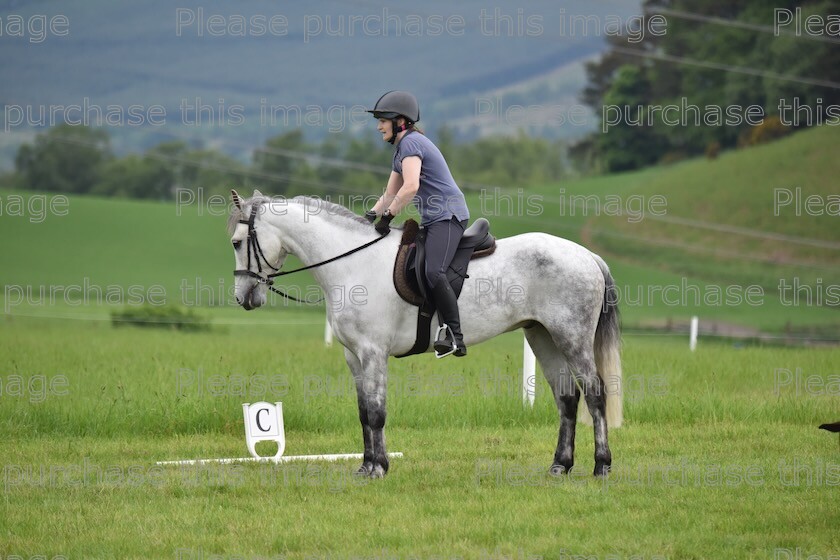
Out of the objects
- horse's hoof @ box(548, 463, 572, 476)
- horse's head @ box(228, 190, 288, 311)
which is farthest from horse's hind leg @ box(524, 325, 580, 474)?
horse's head @ box(228, 190, 288, 311)

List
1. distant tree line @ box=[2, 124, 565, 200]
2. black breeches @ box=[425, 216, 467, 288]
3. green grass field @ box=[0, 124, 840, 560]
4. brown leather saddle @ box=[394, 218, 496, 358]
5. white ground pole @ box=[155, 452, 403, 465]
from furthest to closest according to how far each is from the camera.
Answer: distant tree line @ box=[2, 124, 565, 200] → white ground pole @ box=[155, 452, 403, 465] → brown leather saddle @ box=[394, 218, 496, 358] → black breeches @ box=[425, 216, 467, 288] → green grass field @ box=[0, 124, 840, 560]

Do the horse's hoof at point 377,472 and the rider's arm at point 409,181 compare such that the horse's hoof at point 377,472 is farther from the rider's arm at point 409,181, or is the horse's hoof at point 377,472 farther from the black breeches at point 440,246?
the rider's arm at point 409,181

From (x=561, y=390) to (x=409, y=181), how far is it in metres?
2.21

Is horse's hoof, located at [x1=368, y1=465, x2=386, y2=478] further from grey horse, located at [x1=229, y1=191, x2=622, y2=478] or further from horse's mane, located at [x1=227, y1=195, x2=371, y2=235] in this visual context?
horse's mane, located at [x1=227, y1=195, x2=371, y2=235]

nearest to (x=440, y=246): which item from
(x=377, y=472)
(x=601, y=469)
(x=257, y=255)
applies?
(x=257, y=255)

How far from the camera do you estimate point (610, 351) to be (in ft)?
27.9

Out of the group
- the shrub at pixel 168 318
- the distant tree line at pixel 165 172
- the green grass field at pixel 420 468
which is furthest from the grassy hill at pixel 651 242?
the green grass field at pixel 420 468

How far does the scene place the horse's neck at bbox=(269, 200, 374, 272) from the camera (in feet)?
27.6

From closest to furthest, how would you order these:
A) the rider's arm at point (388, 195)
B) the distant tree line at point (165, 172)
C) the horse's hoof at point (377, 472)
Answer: the horse's hoof at point (377, 472), the rider's arm at point (388, 195), the distant tree line at point (165, 172)

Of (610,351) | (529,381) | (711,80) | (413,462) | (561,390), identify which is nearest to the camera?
(610,351)

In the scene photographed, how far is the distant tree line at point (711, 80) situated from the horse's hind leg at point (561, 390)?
53.3 meters

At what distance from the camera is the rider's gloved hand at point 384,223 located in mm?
8305

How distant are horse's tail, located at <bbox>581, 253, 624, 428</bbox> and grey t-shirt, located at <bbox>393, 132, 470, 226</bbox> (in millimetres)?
1288

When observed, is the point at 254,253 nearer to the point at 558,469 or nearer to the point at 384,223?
the point at 384,223
